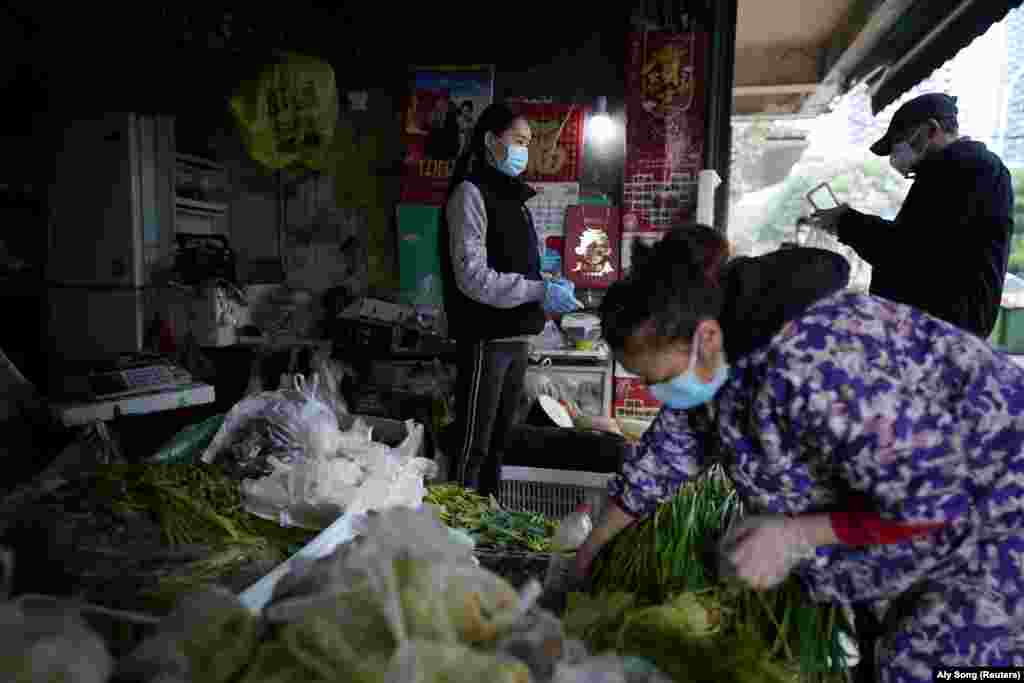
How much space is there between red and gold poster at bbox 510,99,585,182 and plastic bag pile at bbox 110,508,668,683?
3.89 metres

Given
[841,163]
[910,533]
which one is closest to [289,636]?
→ [910,533]

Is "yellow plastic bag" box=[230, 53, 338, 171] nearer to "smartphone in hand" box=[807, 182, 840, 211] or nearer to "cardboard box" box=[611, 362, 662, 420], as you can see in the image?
"cardboard box" box=[611, 362, 662, 420]

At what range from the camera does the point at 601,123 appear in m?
4.61

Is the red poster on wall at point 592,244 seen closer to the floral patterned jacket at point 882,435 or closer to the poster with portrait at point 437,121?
the poster with portrait at point 437,121

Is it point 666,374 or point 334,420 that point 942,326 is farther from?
point 334,420

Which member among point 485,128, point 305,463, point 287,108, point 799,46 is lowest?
point 305,463

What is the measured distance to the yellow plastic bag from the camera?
12.1ft

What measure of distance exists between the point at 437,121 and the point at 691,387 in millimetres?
3759

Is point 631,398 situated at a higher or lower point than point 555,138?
lower

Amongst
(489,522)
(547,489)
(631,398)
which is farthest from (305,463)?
(631,398)

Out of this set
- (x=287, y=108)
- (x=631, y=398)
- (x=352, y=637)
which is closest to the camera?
(x=352, y=637)

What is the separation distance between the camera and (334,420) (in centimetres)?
264

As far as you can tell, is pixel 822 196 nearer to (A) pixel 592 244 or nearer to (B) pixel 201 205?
(A) pixel 592 244

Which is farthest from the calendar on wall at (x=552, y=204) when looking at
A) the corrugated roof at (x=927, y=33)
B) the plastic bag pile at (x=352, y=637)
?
the plastic bag pile at (x=352, y=637)
